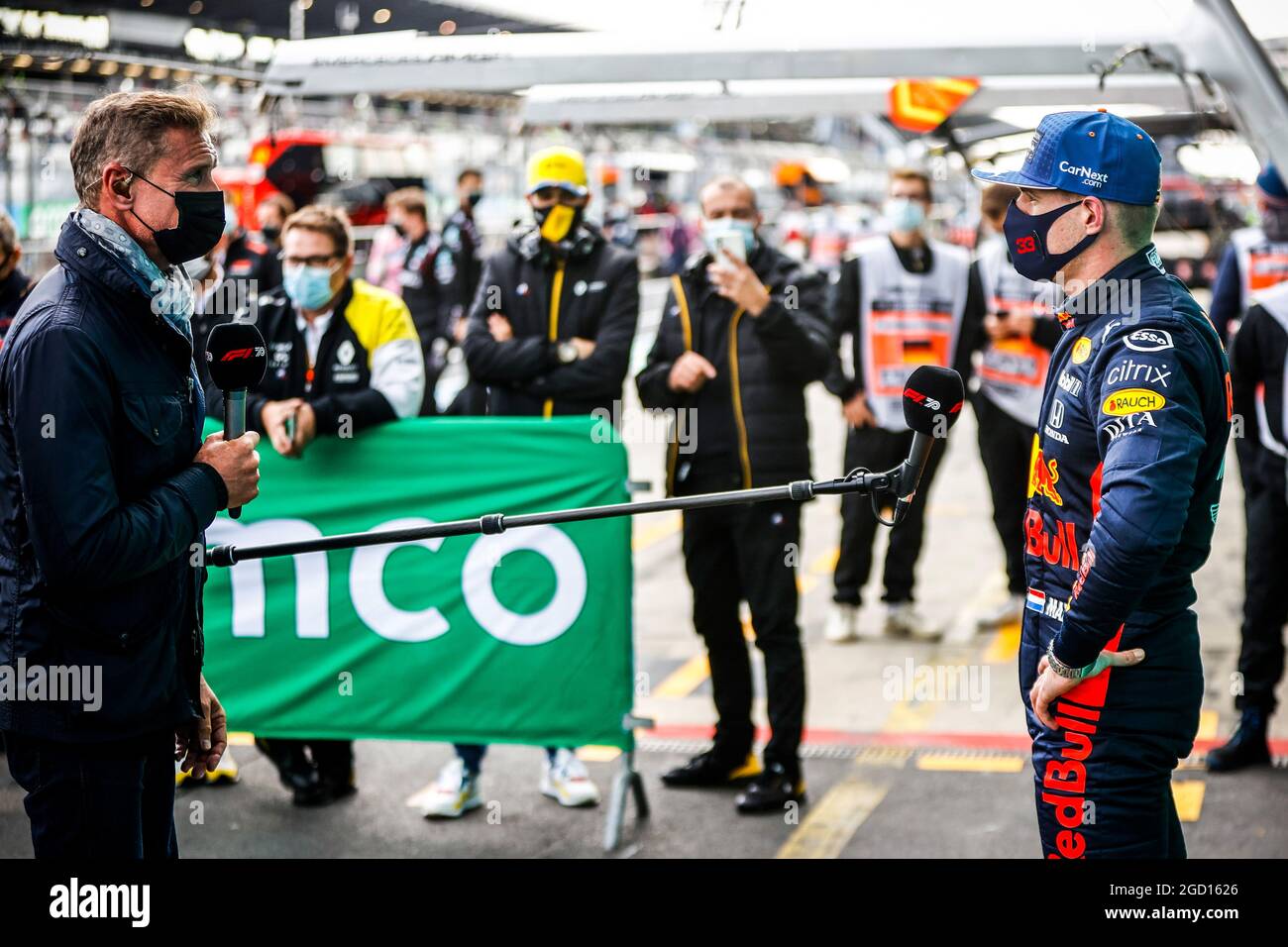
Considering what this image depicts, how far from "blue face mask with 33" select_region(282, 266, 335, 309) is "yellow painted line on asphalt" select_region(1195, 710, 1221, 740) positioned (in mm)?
4126

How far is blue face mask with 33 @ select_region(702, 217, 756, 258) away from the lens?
5.39 m

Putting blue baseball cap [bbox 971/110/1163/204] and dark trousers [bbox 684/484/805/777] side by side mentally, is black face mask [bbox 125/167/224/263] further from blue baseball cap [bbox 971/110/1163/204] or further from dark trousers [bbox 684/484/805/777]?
dark trousers [bbox 684/484/805/777]

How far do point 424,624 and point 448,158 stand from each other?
1163 inches

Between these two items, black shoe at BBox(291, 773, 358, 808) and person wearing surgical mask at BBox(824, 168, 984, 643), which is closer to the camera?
black shoe at BBox(291, 773, 358, 808)

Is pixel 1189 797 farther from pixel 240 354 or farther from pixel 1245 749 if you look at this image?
pixel 240 354

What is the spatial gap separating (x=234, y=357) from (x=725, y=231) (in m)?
2.91

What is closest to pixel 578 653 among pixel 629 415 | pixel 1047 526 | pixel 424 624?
pixel 424 624

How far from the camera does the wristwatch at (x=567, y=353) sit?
5.66 meters

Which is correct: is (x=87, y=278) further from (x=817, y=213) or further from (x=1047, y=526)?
(x=817, y=213)

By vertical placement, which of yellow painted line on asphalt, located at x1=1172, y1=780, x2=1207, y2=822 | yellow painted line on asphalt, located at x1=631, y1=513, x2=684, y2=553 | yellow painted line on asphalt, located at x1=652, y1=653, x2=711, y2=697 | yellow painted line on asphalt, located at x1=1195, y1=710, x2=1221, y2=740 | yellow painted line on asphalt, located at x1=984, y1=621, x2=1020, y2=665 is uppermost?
yellow painted line on asphalt, located at x1=631, y1=513, x2=684, y2=553

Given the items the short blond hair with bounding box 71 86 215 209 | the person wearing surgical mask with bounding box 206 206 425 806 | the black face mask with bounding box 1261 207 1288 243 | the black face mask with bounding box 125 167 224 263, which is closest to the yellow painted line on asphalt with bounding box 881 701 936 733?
the person wearing surgical mask with bounding box 206 206 425 806

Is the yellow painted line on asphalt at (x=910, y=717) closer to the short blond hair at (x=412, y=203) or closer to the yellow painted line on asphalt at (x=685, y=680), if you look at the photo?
the yellow painted line on asphalt at (x=685, y=680)

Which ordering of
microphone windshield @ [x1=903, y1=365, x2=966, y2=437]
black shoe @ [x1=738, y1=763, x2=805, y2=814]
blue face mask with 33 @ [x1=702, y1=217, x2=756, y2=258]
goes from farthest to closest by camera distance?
1. blue face mask with 33 @ [x1=702, y1=217, x2=756, y2=258]
2. black shoe @ [x1=738, y1=763, x2=805, y2=814]
3. microphone windshield @ [x1=903, y1=365, x2=966, y2=437]
